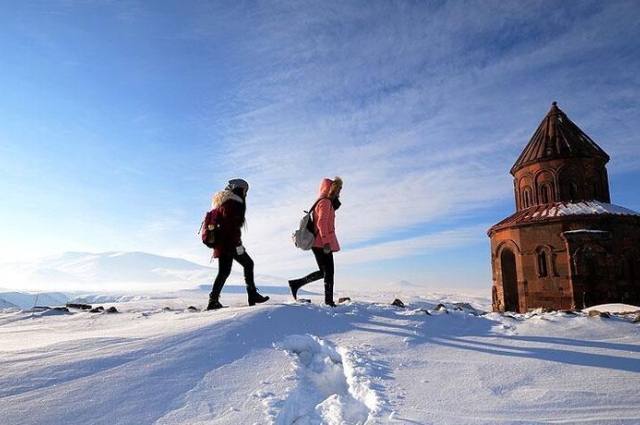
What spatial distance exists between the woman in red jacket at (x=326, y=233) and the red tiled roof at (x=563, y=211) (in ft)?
40.3

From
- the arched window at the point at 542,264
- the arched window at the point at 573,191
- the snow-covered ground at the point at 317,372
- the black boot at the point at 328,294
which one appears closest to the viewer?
the snow-covered ground at the point at 317,372

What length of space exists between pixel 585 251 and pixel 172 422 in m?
16.1

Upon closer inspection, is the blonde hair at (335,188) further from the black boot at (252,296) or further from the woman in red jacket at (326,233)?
the black boot at (252,296)

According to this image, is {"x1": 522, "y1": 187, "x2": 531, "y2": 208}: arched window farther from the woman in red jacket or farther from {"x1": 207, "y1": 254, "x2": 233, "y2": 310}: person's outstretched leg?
{"x1": 207, "y1": 254, "x2": 233, "y2": 310}: person's outstretched leg

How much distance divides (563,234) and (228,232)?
1368 centimetres

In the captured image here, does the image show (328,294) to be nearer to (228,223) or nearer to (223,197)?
(228,223)

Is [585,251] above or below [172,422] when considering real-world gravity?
above

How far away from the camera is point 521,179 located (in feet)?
59.8

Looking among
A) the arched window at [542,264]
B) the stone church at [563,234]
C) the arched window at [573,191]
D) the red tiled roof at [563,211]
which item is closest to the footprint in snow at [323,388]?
the stone church at [563,234]

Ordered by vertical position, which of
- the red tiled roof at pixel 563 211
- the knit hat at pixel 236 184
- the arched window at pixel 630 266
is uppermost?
the red tiled roof at pixel 563 211

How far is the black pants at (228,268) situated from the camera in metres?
6.40

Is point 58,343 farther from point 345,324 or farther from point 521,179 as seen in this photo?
point 521,179

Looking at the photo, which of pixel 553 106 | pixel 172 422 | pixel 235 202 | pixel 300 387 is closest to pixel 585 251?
pixel 553 106

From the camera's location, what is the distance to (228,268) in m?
6.46
